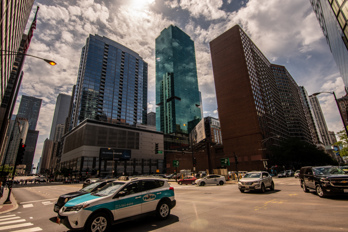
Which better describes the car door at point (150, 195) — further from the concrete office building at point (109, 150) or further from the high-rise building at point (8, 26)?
the concrete office building at point (109, 150)

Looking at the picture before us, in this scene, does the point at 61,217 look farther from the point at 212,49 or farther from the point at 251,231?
the point at 212,49

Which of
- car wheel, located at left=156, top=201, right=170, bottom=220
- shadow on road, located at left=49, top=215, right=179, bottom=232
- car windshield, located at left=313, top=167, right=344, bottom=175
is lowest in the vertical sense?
shadow on road, located at left=49, top=215, right=179, bottom=232

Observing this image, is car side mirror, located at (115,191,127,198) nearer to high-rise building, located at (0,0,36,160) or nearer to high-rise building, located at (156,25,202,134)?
high-rise building, located at (0,0,36,160)

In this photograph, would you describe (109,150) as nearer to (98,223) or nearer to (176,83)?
(98,223)

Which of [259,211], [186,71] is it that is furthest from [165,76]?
[259,211]

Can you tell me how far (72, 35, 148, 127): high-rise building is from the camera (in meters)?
102

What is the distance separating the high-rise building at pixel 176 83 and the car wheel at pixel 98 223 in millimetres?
134725

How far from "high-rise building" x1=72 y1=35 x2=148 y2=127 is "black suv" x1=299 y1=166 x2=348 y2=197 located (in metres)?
105

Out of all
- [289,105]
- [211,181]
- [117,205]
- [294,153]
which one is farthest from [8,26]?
[289,105]

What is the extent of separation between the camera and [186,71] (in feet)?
541

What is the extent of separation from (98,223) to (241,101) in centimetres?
7421

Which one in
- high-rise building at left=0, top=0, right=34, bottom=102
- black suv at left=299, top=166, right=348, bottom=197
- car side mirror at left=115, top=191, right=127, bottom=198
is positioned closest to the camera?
car side mirror at left=115, top=191, right=127, bottom=198

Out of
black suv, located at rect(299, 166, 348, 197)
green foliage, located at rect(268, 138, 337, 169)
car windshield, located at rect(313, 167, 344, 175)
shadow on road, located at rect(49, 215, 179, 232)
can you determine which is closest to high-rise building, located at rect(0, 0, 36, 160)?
shadow on road, located at rect(49, 215, 179, 232)

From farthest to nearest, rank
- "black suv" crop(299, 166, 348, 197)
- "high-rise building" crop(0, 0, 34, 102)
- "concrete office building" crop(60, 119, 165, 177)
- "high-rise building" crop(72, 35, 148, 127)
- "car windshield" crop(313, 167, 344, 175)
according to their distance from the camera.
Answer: "high-rise building" crop(72, 35, 148, 127), "concrete office building" crop(60, 119, 165, 177), "high-rise building" crop(0, 0, 34, 102), "car windshield" crop(313, 167, 344, 175), "black suv" crop(299, 166, 348, 197)
